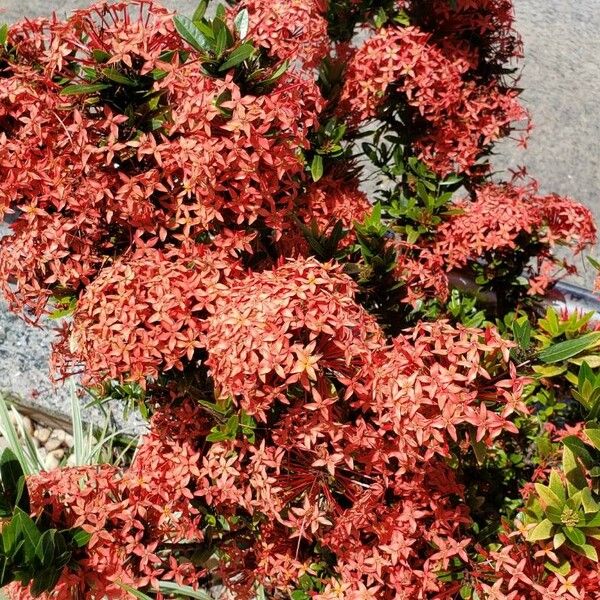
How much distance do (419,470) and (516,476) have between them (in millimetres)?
786

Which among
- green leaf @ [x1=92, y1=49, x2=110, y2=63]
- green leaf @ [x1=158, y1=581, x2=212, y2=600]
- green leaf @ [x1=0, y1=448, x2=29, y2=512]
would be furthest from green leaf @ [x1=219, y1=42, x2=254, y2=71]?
green leaf @ [x1=158, y1=581, x2=212, y2=600]

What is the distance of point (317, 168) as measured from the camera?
1.79 metres

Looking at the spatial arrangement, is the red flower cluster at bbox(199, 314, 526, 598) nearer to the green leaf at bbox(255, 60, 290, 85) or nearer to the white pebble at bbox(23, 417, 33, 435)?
the green leaf at bbox(255, 60, 290, 85)

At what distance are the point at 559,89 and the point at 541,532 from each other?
424 cm

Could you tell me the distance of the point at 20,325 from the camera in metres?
2.95

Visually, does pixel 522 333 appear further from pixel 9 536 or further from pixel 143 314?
pixel 9 536

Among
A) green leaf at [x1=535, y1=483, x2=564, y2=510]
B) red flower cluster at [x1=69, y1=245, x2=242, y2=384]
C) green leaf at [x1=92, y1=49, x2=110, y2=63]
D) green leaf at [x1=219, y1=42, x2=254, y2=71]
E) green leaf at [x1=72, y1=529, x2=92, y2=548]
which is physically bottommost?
green leaf at [x1=72, y1=529, x2=92, y2=548]

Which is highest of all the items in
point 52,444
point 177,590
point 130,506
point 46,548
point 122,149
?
point 122,149

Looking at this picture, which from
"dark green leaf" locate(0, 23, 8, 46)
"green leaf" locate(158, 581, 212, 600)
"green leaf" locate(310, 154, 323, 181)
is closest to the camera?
"dark green leaf" locate(0, 23, 8, 46)

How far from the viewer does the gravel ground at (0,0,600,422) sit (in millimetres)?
4336

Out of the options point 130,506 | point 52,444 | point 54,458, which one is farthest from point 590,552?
point 52,444

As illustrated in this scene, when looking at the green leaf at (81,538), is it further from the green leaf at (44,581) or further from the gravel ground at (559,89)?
the gravel ground at (559,89)

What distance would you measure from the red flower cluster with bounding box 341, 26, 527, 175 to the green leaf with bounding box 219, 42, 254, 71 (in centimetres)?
69

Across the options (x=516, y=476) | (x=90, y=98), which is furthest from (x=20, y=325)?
(x=516, y=476)
